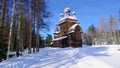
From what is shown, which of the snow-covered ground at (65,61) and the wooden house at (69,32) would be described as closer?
the snow-covered ground at (65,61)

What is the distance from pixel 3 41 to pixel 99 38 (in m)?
67.7

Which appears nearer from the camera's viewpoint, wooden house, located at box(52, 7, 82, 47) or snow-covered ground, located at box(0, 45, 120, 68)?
snow-covered ground, located at box(0, 45, 120, 68)

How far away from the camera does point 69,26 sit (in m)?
49.0

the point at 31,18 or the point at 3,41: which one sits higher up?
the point at 31,18

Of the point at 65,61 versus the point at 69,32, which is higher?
the point at 69,32

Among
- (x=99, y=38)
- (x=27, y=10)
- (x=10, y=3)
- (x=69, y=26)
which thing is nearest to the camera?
(x=10, y=3)

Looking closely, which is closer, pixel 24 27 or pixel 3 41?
pixel 3 41

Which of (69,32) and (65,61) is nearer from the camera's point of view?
(65,61)

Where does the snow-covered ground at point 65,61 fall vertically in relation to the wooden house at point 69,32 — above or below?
below

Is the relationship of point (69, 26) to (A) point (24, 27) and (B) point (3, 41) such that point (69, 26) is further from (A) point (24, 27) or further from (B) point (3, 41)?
(B) point (3, 41)

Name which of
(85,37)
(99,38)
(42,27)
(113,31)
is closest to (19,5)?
(42,27)

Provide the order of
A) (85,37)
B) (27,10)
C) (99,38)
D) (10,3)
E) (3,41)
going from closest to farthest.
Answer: (3,41) < (10,3) < (27,10) < (99,38) < (85,37)

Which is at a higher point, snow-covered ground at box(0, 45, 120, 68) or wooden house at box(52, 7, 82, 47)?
wooden house at box(52, 7, 82, 47)

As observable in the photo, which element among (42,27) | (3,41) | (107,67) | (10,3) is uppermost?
(10,3)
